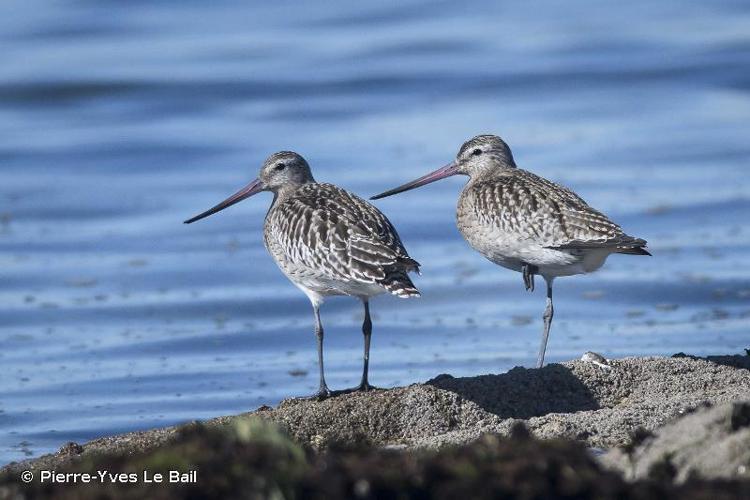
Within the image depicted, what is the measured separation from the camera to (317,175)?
52.7 ft

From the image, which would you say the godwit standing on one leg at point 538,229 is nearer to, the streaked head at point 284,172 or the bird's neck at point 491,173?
the bird's neck at point 491,173

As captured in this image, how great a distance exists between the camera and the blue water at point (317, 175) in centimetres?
1109

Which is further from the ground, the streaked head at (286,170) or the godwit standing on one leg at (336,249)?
the streaked head at (286,170)

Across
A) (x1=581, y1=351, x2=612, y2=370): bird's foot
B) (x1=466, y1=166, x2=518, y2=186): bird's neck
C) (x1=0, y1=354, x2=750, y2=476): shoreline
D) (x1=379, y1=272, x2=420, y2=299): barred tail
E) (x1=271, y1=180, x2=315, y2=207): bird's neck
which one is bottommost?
(x1=0, y1=354, x2=750, y2=476): shoreline

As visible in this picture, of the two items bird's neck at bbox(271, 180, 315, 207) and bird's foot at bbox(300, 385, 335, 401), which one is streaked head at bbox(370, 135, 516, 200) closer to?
bird's neck at bbox(271, 180, 315, 207)

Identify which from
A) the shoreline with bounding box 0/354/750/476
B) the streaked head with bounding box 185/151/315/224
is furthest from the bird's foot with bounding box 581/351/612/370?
the streaked head with bounding box 185/151/315/224

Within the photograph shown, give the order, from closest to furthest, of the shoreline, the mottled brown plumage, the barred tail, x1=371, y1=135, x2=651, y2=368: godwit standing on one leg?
1. the shoreline
2. the barred tail
3. the mottled brown plumage
4. x1=371, y1=135, x2=651, y2=368: godwit standing on one leg

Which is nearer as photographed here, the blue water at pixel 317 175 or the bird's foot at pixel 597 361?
the bird's foot at pixel 597 361
